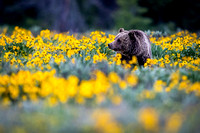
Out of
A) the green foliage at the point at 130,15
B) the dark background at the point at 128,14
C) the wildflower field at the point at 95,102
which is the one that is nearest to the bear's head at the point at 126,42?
the wildflower field at the point at 95,102

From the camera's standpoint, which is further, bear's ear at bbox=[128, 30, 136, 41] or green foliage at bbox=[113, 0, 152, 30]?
green foliage at bbox=[113, 0, 152, 30]

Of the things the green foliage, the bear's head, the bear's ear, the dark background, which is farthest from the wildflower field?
the green foliage

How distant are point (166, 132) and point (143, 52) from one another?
3375 millimetres

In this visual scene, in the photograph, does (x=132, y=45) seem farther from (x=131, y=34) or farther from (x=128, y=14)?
(x=128, y=14)

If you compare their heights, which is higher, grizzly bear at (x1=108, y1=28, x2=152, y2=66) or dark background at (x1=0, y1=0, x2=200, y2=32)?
dark background at (x1=0, y1=0, x2=200, y2=32)

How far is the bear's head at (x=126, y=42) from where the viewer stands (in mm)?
5438

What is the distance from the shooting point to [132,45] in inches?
221

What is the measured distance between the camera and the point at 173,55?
6.66 m

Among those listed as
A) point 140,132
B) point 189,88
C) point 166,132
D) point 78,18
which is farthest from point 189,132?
point 78,18

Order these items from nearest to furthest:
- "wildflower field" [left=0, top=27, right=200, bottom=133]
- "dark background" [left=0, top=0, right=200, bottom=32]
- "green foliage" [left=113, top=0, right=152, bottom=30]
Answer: "wildflower field" [left=0, top=27, right=200, bottom=133] < "dark background" [left=0, top=0, right=200, bottom=32] < "green foliage" [left=113, top=0, right=152, bottom=30]

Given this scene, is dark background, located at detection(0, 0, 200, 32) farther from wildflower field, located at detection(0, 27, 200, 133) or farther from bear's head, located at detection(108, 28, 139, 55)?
wildflower field, located at detection(0, 27, 200, 133)

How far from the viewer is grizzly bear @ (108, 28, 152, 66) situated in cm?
547

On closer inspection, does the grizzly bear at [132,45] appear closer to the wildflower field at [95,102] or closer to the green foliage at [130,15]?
the wildflower field at [95,102]

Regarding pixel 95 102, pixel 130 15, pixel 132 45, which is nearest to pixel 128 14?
pixel 130 15
